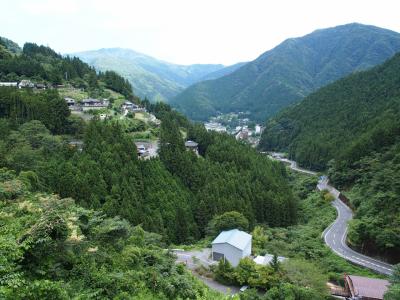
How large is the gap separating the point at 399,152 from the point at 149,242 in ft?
106

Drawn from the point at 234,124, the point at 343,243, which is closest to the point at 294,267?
the point at 343,243

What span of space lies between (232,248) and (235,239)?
1064 mm

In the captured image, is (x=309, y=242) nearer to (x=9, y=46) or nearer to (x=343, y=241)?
(x=343, y=241)

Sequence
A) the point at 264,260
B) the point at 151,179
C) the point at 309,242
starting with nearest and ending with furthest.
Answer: the point at 264,260 → the point at 309,242 → the point at 151,179

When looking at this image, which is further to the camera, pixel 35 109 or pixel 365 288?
pixel 35 109

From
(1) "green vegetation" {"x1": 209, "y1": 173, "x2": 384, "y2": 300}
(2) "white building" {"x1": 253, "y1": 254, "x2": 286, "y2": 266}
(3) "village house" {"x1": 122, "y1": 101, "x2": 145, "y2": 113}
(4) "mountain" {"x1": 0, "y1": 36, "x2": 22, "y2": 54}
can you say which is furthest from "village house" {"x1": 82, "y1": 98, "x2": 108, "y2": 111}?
(4) "mountain" {"x1": 0, "y1": 36, "x2": 22, "y2": 54}

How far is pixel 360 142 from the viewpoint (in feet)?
160

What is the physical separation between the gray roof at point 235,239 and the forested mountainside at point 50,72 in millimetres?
40774

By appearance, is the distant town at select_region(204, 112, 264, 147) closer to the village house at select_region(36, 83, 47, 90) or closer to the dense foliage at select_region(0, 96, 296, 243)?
the village house at select_region(36, 83, 47, 90)

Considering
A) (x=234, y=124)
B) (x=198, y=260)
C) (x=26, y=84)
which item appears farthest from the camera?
(x=234, y=124)

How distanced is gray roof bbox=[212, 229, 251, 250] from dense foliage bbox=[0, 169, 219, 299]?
908 cm

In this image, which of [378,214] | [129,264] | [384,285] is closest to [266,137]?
[378,214]

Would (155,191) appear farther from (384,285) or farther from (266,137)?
(266,137)

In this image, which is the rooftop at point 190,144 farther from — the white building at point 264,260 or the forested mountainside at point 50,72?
the white building at point 264,260
